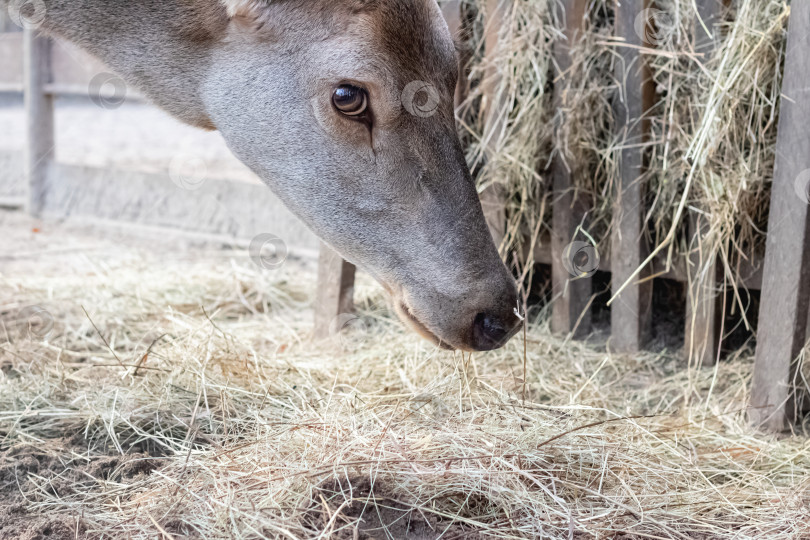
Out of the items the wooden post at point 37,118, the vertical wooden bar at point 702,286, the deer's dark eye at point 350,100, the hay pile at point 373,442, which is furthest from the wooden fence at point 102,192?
the deer's dark eye at point 350,100

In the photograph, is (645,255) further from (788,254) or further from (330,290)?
(330,290)

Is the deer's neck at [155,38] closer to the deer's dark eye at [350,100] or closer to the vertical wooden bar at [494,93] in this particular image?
the deer's dark eye at [350,100]

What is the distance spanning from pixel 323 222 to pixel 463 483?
1047mm

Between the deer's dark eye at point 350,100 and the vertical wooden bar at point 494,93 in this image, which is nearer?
A: the deer's dark eye at point 350,100

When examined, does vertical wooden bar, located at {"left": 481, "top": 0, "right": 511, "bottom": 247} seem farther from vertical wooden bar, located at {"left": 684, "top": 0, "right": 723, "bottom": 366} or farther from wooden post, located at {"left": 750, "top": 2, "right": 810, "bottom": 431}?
wooden post, located at {"left": 750, "top": 2, "right": 810, "bottom": 431}

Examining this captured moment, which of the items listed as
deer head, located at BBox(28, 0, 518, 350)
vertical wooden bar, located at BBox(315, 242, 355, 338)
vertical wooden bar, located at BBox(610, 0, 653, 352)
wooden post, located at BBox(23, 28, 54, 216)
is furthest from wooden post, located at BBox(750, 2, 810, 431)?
wooden post, located at BBox(23, 28, 54, 216)

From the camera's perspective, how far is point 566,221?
422cm

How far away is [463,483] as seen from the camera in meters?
2.56

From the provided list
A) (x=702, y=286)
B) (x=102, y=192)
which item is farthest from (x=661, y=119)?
(x=102, y=192)

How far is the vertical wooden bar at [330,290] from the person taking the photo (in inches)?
177

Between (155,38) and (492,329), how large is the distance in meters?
1.63

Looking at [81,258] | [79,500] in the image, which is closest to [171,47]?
[79,500]

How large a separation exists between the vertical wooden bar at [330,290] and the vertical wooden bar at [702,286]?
1747 millimetres

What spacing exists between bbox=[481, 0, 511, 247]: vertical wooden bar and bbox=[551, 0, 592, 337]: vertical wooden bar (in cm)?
27
